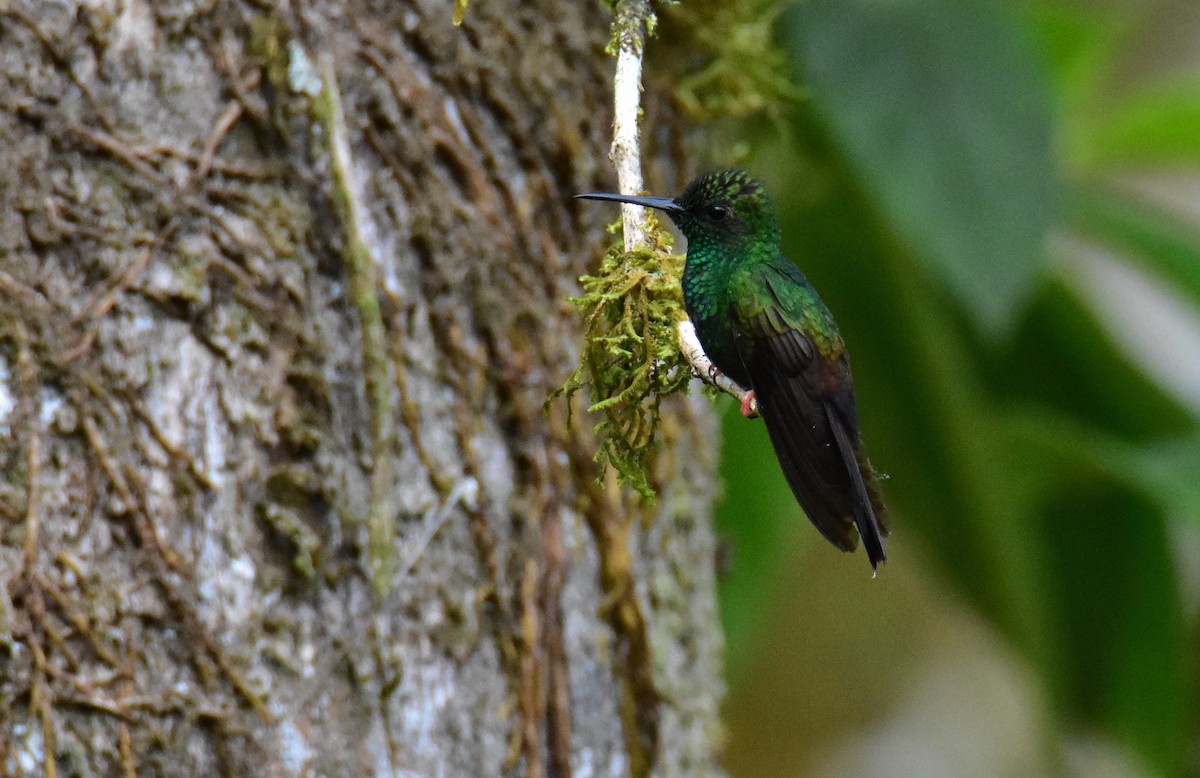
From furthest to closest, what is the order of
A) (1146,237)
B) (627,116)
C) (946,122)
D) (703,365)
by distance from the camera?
(1146,237) < (946,122) < (703,365) < (627,116)

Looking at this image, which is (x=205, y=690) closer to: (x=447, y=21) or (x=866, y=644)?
(x=447, y=21)

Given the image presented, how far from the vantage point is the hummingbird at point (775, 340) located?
1.47 metres

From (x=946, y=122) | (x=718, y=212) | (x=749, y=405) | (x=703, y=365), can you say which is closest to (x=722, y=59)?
(x=946, y=122)

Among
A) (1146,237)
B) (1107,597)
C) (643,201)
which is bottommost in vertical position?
(1107,597)

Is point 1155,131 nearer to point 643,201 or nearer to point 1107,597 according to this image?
point 1107,597

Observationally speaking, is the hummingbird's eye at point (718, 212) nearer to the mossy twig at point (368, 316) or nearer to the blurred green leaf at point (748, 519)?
the mossy twig at point (368, 316)

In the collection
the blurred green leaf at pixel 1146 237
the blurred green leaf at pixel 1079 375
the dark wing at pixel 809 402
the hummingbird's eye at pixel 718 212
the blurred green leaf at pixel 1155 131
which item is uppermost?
the blurred green leaf at pixel 1155 131

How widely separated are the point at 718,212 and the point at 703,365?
0.99 ft

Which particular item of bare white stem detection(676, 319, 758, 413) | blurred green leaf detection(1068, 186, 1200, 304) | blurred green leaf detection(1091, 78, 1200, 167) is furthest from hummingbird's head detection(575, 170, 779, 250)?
blurred green leaf detection(1091, 78, 1200, 167)

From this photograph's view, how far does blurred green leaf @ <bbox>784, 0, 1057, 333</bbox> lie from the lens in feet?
9.24

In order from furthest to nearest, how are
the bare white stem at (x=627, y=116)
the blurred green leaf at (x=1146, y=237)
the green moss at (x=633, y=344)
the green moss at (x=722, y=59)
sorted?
the blurred green leaf at (x=1146, y=237) < the green moss at (x=722, y=59) < the green moss at (x=633, y=344) < the bare white stem at (x=627, y=116)

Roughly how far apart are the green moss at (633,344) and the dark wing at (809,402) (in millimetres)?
116

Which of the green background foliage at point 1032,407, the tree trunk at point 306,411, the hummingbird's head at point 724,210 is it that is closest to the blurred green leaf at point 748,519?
the green background foliage at point 1032,407

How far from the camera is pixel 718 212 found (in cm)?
180
